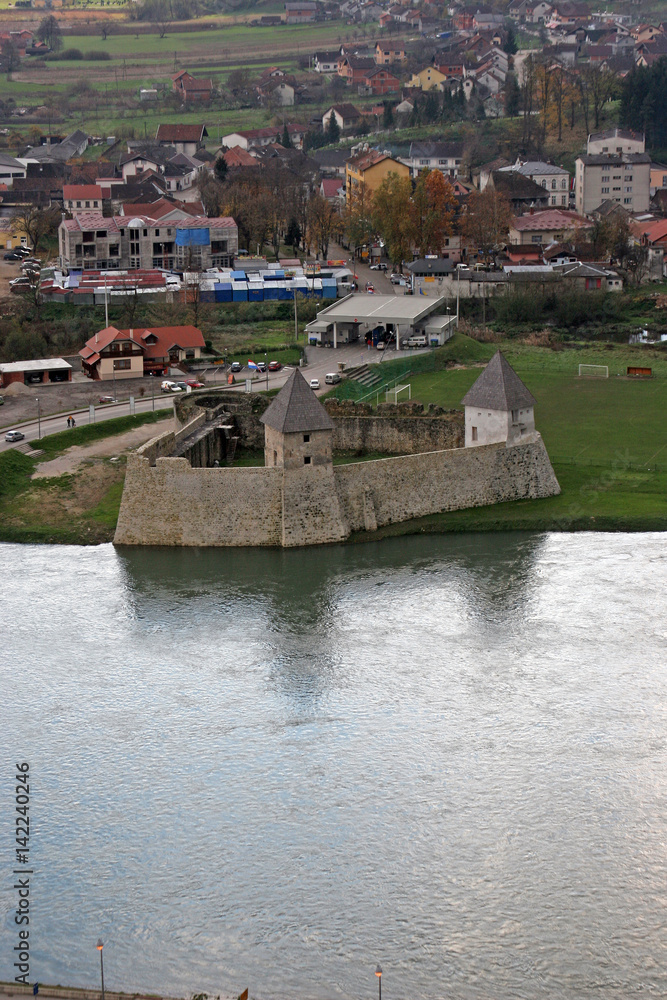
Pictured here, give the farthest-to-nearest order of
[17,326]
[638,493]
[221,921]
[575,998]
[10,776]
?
[17,326] → [638,493] → [10,776] → [221,921] → [575,998]

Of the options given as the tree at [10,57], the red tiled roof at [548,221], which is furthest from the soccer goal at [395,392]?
the tree at [10,57]

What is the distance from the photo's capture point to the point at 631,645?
118 ft

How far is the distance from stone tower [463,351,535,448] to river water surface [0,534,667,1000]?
16.1 feet

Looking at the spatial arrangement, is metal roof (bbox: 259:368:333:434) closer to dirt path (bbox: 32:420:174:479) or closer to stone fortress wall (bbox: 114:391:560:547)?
stone fortress wall (bbox: 114:391:560:547)

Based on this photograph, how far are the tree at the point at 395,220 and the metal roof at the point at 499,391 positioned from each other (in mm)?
42165

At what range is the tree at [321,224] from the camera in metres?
91.6

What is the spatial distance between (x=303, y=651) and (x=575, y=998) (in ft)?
48.5

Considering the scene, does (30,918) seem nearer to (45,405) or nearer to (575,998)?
(575,998)

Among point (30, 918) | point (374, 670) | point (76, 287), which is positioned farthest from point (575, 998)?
point (76, 287)

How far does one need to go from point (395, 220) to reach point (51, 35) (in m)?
115

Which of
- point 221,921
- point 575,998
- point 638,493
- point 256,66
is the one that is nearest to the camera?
point 575,998

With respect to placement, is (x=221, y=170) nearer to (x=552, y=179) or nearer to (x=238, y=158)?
(x=238, y=158)

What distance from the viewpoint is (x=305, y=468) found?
43531 millimetres

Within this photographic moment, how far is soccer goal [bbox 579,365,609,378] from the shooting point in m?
65.0
